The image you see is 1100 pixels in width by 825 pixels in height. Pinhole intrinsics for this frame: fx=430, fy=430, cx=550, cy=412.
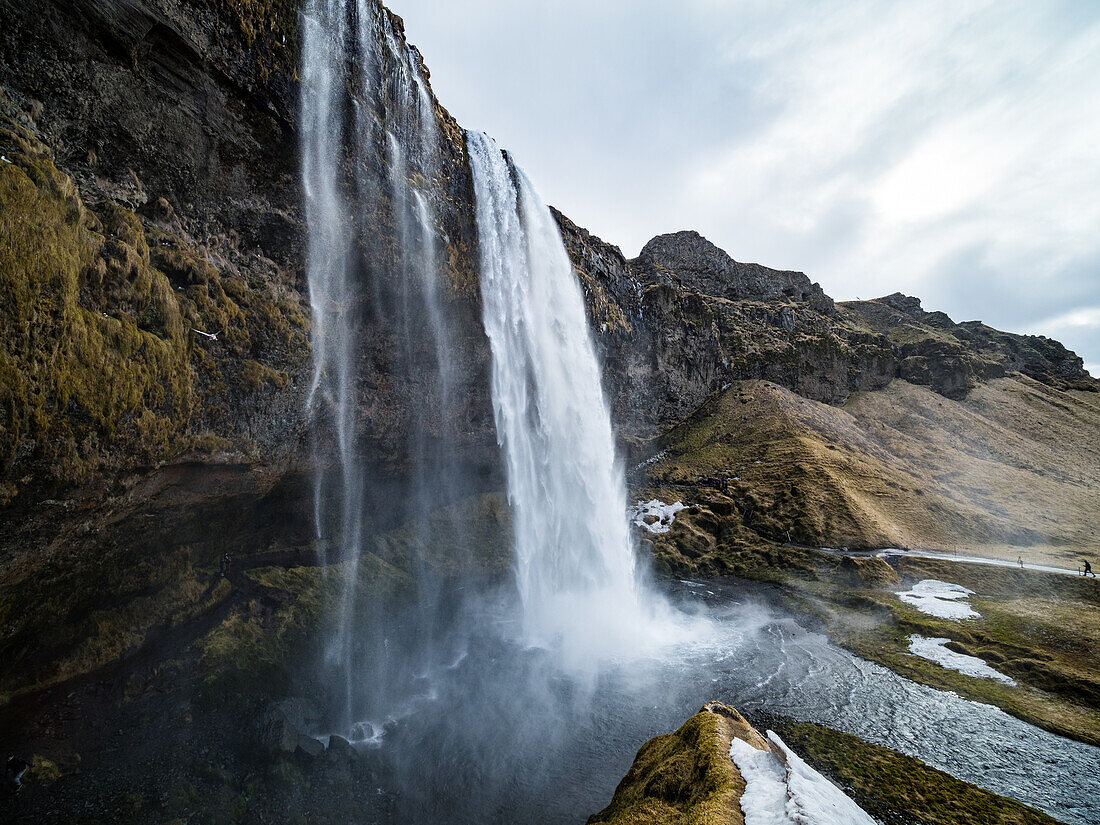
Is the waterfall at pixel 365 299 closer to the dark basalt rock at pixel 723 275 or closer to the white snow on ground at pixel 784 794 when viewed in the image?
the white snow on ground at pixel 784 794

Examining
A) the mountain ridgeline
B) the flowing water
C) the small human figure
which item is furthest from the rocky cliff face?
the small human figure

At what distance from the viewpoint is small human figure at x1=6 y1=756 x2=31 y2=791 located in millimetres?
10047

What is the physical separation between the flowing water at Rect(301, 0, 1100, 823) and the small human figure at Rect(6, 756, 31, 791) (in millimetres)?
7238

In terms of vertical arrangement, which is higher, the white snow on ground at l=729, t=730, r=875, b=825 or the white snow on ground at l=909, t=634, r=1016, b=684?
the white snow on ground at l=729, t=730, r=875, b=825

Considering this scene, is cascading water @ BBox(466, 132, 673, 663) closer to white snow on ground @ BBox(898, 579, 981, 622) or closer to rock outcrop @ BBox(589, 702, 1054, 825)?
rock outcrop @ BBox(589, 702, 1054, 825)

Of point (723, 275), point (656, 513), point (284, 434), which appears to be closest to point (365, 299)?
point (284, 434)

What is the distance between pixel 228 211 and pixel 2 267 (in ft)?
24.9

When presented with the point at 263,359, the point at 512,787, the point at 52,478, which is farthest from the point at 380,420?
the point at 512,787

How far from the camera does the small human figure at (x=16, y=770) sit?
10047 millimetres

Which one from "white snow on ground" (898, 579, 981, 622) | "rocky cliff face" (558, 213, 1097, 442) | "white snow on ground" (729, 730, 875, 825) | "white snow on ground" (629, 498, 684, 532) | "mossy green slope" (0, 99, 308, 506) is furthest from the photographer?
"rocky cliff face" (558, 213, 1097, 442)

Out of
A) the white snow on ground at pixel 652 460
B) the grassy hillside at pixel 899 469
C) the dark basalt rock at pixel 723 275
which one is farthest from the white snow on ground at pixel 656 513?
the dark basalt rock at pixel 723 275

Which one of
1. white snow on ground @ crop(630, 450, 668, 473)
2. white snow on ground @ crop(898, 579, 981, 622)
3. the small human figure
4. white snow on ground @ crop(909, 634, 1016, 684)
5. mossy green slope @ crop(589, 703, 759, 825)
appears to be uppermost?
white snow on ground @ crop(630, 450, 668, 473)

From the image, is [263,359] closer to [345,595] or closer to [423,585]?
[345,595]

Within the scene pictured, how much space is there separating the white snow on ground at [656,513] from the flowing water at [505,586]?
21.9 feet
